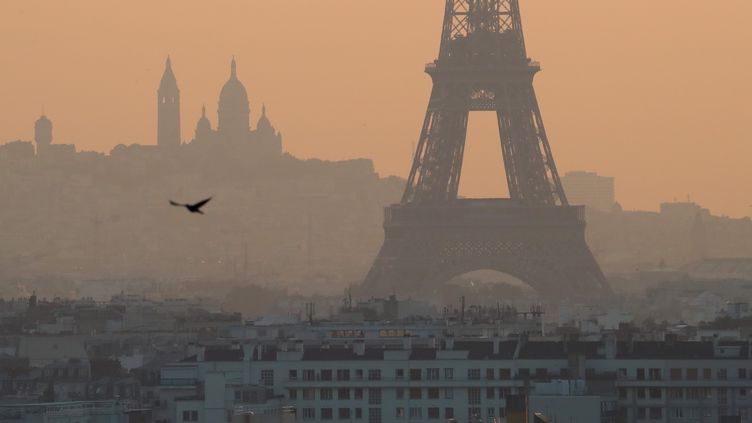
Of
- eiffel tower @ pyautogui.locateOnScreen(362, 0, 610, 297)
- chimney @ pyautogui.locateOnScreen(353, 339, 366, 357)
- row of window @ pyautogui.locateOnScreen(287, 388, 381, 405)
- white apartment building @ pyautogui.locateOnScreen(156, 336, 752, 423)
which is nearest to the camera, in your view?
white apartment building @ pyautogui.locateOnScreen(156, 336, 752, 423)

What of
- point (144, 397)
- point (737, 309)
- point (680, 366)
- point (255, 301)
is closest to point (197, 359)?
point (144, 397)

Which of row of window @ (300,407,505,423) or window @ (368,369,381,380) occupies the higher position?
window @ (368,369,381,380)

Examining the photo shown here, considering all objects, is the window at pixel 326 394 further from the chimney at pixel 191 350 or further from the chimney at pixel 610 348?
the chimney at pixel 191 350

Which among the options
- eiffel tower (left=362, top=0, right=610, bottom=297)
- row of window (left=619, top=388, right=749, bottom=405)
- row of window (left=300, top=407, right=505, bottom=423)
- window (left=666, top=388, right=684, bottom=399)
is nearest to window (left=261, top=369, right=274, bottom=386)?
row of window (left=300, top=407, right=505, bottom=423)

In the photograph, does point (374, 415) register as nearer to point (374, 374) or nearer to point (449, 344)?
point (374, 374)

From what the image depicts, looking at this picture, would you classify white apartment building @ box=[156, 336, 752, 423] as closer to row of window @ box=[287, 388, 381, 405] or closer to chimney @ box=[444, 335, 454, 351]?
row of window @ box=[287, 388, 381, 405]

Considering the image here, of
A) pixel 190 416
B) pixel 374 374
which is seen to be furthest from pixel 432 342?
pixel 190 416

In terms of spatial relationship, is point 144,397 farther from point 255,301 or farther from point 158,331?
point 255,301
